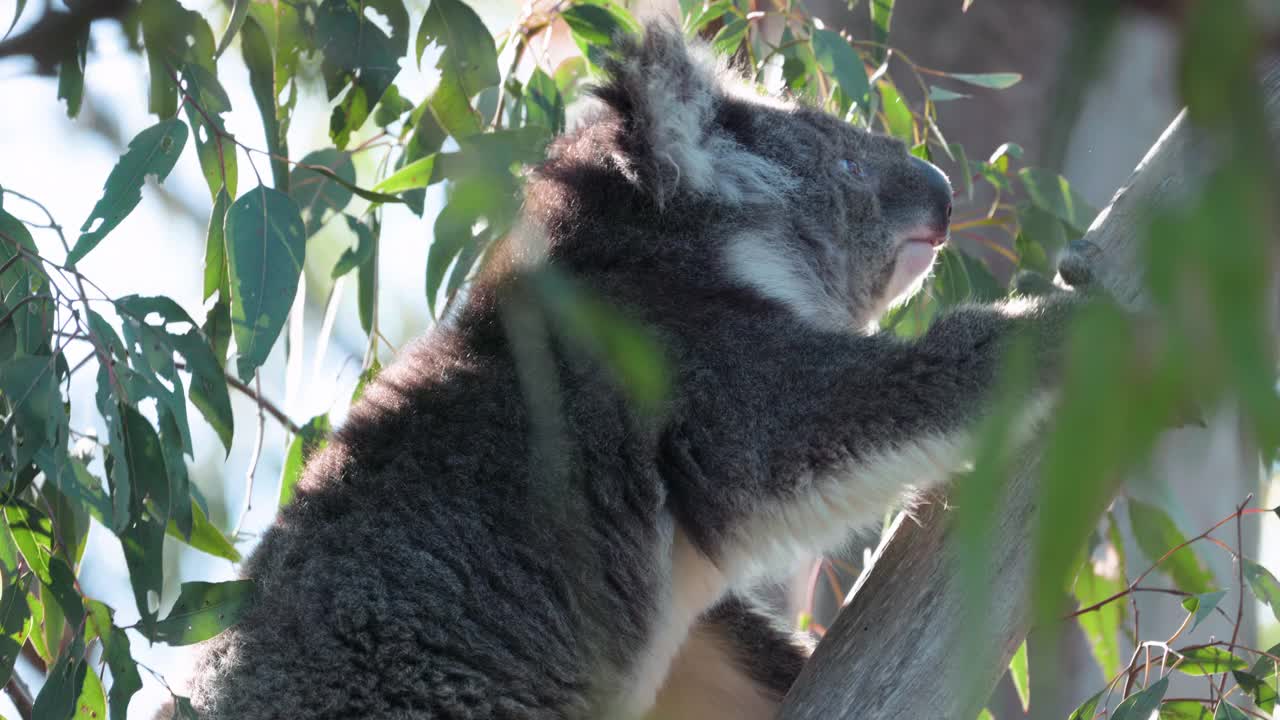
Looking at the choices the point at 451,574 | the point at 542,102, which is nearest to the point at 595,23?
the point at 542,102

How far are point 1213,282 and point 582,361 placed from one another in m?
1.61

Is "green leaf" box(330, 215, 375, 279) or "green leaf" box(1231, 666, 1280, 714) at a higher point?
"green leaf" box(330, 215, 375, 279)

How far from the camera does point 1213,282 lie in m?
0.44

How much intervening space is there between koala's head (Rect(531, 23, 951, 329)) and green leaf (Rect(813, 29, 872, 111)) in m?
0.23

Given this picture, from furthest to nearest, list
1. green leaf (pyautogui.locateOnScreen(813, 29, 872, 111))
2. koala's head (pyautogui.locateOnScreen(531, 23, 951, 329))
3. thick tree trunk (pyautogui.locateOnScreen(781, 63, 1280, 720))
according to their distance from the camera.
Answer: green leaf (pyautogui.locateOnScreen(813, 29, 872, 111)) < koala's head (pyautogui.locateOnScreen(531, 23, 951, 329)) < thick tree trunk (pyautogui.locateOnScreen(781, 63, 1280, 720))

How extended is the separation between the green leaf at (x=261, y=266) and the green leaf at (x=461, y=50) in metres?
0.38

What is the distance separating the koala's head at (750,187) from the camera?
226 cm

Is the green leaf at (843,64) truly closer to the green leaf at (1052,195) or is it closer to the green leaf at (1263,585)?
the green leaf at (1052,195)

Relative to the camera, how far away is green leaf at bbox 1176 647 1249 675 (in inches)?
74.8

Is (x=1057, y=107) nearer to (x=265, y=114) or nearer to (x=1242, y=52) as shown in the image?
(x=1242, y=52)

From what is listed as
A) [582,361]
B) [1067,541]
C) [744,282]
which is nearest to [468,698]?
[582,361]

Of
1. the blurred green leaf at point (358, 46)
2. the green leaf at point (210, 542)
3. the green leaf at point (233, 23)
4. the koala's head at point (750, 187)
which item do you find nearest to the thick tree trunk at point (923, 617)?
the koala's head at point (750, 187)

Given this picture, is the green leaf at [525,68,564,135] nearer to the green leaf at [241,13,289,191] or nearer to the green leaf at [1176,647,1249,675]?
the green leaf at [241,13,289,191]

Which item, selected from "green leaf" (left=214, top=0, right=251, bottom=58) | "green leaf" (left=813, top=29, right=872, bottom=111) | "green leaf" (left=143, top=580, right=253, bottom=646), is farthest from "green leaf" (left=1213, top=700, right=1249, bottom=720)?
"green leaf" (left=214, top=0, right=251, bottom=58)
